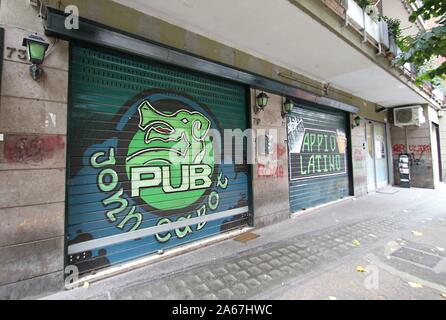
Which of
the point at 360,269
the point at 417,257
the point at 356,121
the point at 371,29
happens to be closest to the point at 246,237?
the point at 360,269

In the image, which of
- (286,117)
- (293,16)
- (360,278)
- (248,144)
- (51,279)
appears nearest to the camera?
(51,279)

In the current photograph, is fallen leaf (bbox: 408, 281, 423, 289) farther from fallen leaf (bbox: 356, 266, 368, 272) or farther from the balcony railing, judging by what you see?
the balcony railing

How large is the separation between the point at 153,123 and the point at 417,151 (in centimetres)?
1300

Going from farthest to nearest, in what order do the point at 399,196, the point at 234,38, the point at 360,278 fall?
the point at 399,196, the point at 234,38, the point at 360,278

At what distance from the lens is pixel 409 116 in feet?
34.5

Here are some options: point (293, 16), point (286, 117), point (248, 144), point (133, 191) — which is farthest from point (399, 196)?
point (133, 191)

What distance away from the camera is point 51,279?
2.72 meters

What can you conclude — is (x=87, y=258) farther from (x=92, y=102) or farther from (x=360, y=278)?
(x=360, y=278)

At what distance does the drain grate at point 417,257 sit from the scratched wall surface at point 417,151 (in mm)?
9387

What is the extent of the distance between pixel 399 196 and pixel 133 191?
982 centimetres

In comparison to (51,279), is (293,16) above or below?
above

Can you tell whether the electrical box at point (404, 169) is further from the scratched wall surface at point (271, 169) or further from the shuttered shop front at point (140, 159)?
the shuttered shop front at point (140, 159)

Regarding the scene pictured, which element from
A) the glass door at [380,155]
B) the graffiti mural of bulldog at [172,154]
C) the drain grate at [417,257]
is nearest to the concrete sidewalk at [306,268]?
the drain grate at [417,257]

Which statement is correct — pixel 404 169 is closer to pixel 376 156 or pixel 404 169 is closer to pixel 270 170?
pixel 376 156
